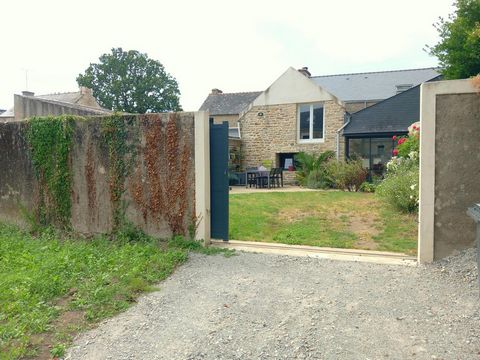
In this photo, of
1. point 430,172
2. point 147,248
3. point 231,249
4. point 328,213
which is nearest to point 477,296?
point 430,172

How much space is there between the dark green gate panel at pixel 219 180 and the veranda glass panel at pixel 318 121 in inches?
570

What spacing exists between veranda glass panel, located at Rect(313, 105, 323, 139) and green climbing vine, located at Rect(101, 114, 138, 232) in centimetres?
1471

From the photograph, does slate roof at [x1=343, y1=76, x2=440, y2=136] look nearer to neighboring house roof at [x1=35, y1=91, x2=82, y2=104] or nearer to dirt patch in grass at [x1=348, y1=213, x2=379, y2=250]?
dirt patch in grass at [x1=348, y1=213, x2=379, y2=250]

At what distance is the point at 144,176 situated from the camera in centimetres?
675

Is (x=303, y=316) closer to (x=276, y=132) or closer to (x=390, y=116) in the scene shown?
(x=390, y=116)

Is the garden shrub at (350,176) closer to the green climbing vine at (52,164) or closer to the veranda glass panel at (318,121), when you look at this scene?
the veranda glass panel at (318,121)

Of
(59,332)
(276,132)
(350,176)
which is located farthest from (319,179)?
(59,332)

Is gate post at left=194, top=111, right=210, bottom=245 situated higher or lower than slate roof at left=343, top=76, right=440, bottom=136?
lower

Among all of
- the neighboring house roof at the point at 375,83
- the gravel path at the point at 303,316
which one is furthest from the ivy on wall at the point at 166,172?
the neighboring house roof at the point at 375,83

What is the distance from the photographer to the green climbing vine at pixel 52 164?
738 cm

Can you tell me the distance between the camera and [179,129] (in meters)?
6.44

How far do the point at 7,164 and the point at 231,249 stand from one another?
541 cm

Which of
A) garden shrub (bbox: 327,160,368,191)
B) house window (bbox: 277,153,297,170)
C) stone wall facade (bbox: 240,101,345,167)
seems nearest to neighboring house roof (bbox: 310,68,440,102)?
stone wall facade (bbox: 240,101,345,167)

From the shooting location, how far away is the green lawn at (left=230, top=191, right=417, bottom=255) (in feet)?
22.0
